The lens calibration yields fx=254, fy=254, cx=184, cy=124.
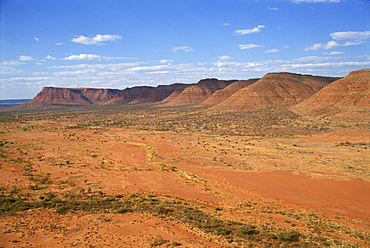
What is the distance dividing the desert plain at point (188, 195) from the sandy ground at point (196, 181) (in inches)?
3.2

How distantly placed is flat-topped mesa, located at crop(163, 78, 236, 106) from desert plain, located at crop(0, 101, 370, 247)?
120060mm

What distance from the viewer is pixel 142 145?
37.2 meters

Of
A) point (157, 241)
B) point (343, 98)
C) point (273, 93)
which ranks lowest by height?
point (157, 241)

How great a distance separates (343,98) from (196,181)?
6443 centimetres

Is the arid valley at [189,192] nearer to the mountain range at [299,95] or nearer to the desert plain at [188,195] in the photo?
the desert plain at [188,195]

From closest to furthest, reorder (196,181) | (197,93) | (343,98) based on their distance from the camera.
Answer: (196,181)
(343,98)
(197,93)

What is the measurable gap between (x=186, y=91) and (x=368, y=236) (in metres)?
154

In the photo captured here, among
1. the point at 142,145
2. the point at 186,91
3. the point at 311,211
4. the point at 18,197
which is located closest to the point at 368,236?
the point at 311,211

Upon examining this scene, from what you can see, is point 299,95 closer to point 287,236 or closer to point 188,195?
point 188,195

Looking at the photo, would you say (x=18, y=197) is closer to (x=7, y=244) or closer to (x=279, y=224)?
(x=7, y=244)

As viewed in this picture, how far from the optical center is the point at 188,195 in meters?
17.1

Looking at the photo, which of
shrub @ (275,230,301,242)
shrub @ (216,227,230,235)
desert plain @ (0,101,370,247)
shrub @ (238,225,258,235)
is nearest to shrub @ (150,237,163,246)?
desert plain @ (0,101,370,247)

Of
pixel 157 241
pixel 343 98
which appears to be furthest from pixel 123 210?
pixel 343 98

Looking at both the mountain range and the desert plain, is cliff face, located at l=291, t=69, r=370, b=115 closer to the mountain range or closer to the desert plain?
the mountain range
